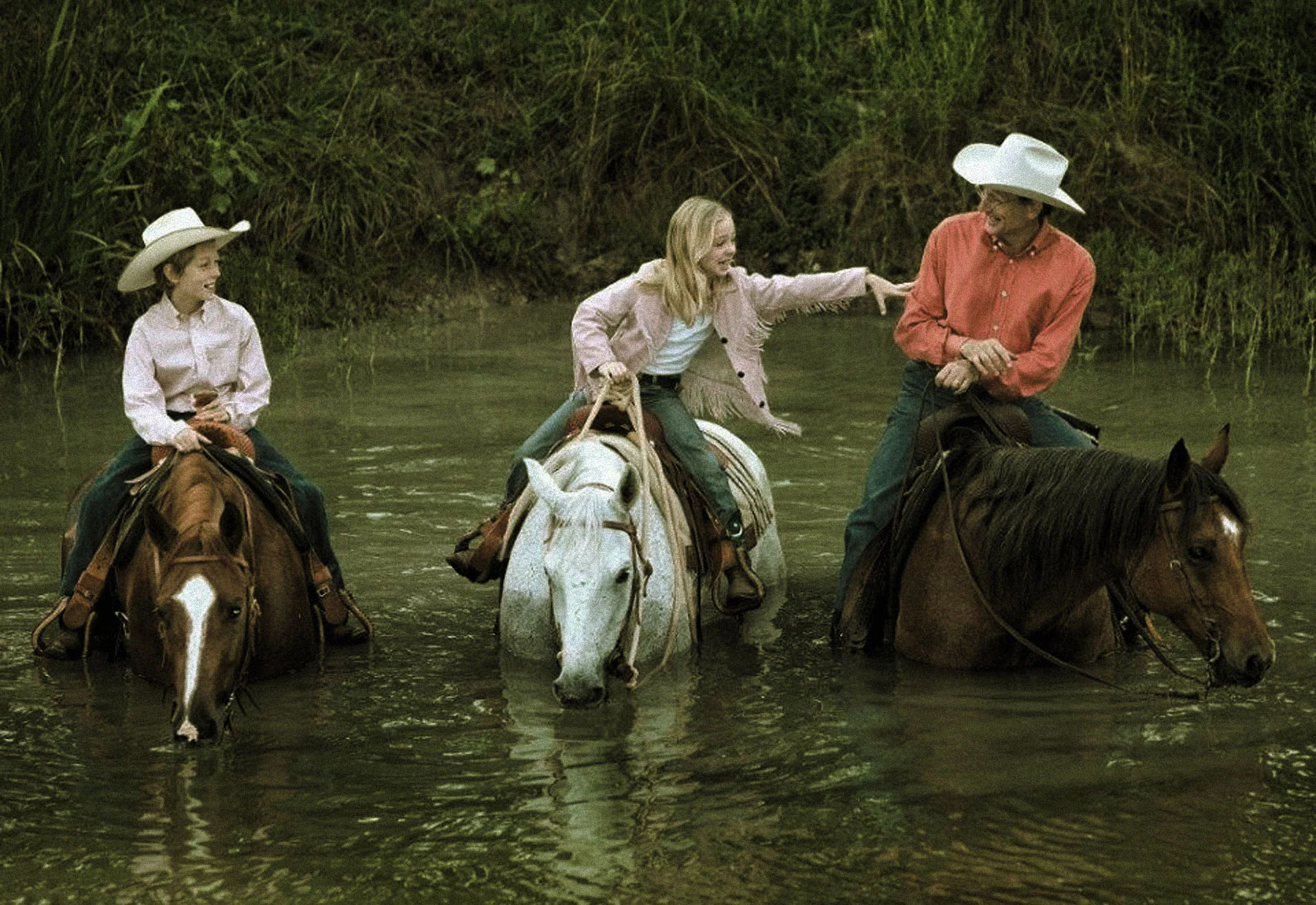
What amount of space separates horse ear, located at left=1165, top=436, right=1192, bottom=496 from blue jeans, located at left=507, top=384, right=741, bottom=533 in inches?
78.7

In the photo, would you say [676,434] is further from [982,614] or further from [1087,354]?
[1087,354]

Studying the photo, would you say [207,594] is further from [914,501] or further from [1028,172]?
[1028,172]

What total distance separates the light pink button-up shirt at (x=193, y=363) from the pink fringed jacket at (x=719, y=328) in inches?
48.8

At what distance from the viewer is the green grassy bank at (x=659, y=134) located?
1534 centimetres

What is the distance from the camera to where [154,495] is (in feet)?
22.9

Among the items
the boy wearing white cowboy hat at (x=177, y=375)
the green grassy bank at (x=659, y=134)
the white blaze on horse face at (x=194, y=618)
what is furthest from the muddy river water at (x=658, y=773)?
the green grassy bank at (x=659, y=134)

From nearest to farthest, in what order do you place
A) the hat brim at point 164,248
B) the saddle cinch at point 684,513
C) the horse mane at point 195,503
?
the horse mane at point 195,503 < the hat brim at point 164,248 < the saddle cinch at point 684,513

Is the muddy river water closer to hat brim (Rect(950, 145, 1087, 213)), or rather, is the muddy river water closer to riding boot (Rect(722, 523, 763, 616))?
riding boot (Rect(722, 523, 763, 616))

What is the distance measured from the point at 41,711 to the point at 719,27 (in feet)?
40.1

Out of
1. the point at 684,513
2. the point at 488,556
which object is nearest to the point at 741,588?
the point at 684,513

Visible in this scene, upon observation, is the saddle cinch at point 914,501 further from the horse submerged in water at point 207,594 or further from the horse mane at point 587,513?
the horse submerged in water at point 207,594

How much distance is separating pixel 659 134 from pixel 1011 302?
33.8 ft

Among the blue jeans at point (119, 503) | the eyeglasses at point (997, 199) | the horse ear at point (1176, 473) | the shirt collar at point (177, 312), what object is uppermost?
the eyeglasses at point (997, 199)

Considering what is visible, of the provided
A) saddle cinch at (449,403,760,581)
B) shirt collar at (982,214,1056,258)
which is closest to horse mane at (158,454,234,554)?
saddle cinch at (449,403,760,581)
